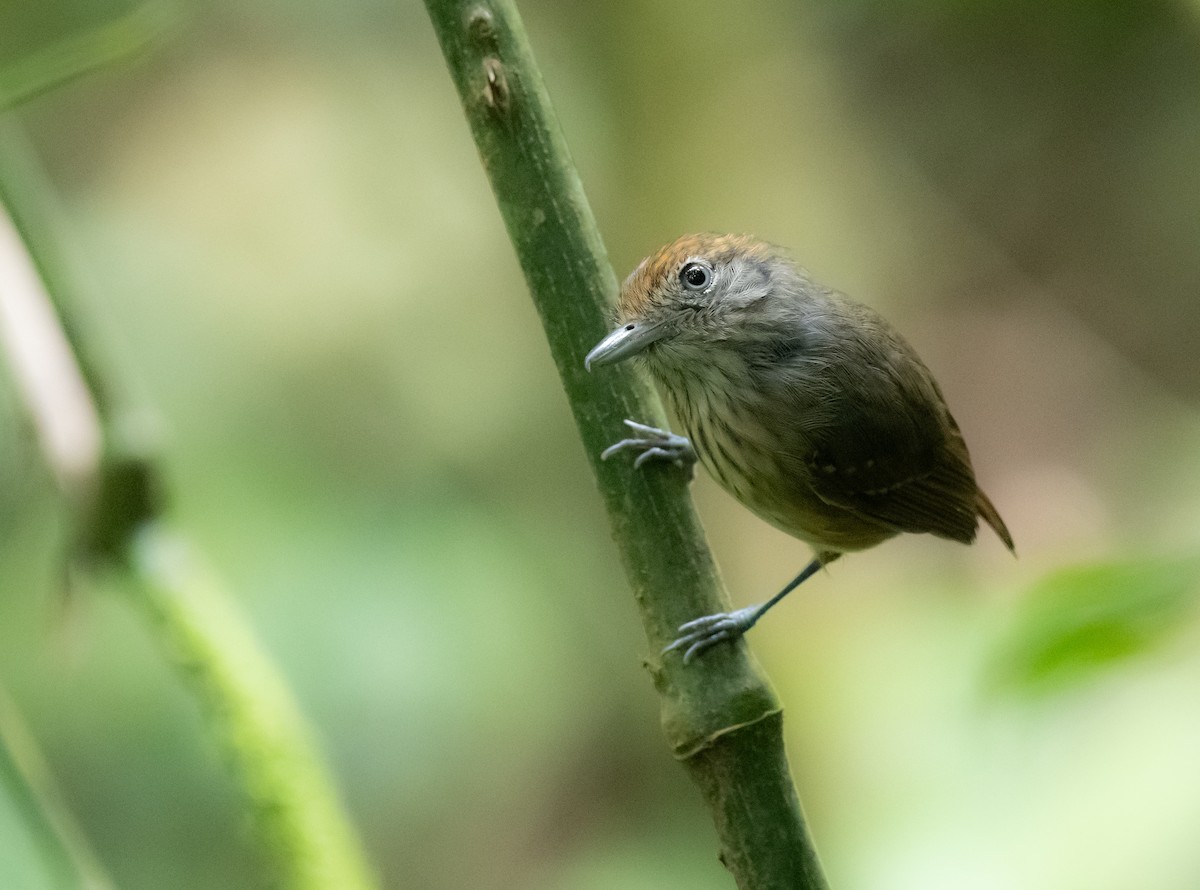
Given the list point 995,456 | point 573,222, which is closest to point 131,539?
point 573,222

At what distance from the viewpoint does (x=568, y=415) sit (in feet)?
10.9

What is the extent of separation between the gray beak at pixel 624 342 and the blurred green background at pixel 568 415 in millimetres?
819

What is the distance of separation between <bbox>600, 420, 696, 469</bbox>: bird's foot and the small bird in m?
0.60

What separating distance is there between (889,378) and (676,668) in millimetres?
1215

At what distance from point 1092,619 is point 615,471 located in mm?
489

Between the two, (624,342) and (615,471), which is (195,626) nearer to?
(615,471)

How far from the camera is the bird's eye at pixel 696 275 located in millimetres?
2064

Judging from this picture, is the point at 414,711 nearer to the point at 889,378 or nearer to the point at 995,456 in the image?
the point at 889,378

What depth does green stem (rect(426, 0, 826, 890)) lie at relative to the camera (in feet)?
3.80

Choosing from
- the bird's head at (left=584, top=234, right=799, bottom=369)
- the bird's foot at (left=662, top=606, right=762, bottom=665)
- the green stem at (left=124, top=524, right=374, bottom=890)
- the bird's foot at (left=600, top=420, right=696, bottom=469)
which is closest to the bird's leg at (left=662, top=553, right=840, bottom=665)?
the bird's foot at (left=662, top=606, right=762, bottom=665)

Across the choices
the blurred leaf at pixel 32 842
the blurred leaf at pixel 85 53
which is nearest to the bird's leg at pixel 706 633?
the blurred leaf at pixel 32 842

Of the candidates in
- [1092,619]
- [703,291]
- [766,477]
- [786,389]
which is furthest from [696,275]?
[1092,619]

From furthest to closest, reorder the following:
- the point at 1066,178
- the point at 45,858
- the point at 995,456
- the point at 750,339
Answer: the point at 1066,178 → the point at 995,456 → the point at 750,339 → the point at 45,858

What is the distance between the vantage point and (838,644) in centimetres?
322
